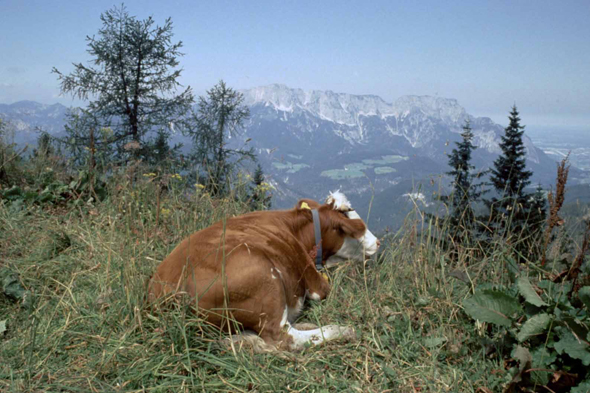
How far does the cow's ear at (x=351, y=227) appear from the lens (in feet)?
16.7

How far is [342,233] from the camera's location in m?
5.14

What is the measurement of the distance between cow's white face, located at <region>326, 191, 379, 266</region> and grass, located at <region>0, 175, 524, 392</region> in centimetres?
70

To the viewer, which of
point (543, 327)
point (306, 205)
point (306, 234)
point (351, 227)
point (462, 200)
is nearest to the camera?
point (543, 327)

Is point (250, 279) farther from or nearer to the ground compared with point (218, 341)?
farther from the ground

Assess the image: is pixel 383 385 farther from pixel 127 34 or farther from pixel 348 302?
pixel 127 34

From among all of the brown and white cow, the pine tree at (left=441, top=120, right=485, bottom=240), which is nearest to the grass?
the brown and white cow

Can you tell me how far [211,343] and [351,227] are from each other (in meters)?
Result: 2.50

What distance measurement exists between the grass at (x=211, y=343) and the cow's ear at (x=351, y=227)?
2.53ft

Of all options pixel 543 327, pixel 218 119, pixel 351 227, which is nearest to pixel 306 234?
pixel 351 227

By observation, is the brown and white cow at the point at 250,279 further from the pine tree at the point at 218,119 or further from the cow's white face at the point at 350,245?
the pine tree at the point at 218,119

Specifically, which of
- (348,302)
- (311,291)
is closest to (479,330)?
(348,302)

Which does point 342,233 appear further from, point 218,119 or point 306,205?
point 218,119

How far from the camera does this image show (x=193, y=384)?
2699 millimetres

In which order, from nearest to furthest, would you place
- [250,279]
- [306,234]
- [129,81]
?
1. [250,279]
2. [306,234]
3. [129,81]
